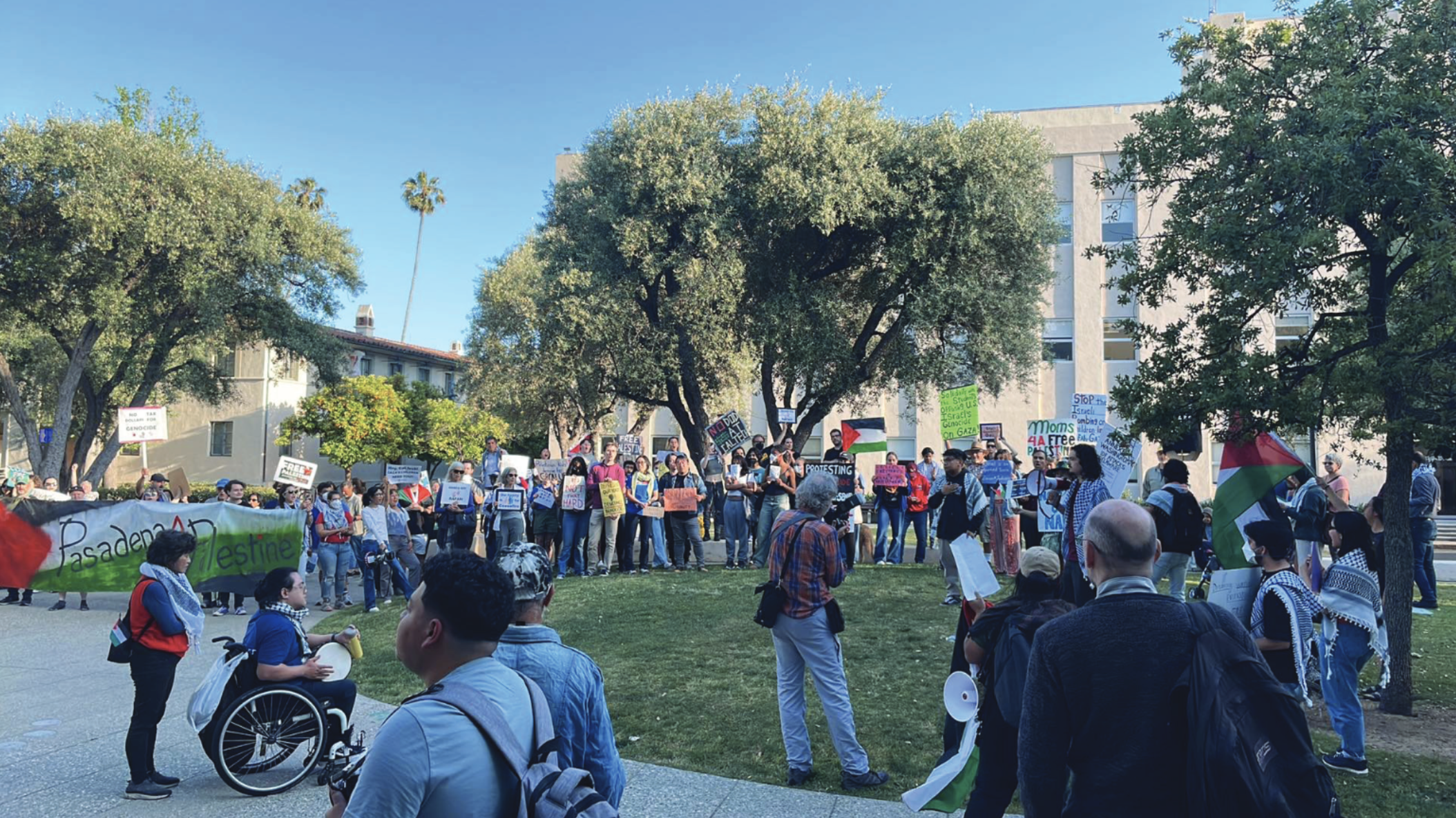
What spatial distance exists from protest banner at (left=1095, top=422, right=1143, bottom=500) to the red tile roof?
45.4m

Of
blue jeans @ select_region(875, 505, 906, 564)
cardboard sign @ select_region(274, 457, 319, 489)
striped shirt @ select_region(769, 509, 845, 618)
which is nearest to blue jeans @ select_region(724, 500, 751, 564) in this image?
blue jeans @ select_region(875, 505, 906, 564)

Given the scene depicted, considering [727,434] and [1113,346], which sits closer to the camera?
[727,434]

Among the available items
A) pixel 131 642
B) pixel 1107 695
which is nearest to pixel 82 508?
pixel 131 642

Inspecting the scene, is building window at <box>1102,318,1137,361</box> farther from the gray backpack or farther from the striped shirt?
the gray backpack

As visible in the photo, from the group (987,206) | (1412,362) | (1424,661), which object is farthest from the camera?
(987,206)

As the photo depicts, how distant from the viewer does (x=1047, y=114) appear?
3484 centimetres

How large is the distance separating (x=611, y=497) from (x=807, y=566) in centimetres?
954

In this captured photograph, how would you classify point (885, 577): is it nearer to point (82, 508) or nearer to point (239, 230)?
point (82, 508)

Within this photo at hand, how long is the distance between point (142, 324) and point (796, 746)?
27698mm

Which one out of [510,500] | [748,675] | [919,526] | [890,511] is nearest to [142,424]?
[510,500]

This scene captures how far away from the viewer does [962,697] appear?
4410 millimetres

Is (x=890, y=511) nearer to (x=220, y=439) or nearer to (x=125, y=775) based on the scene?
(x=125, y=775)

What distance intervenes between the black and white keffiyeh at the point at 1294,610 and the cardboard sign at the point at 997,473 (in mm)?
8079

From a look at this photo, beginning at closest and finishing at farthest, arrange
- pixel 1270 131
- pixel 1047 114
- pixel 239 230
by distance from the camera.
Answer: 1. pixel 1270 131
2. pixel 239 230
3. pixel 1047 114
